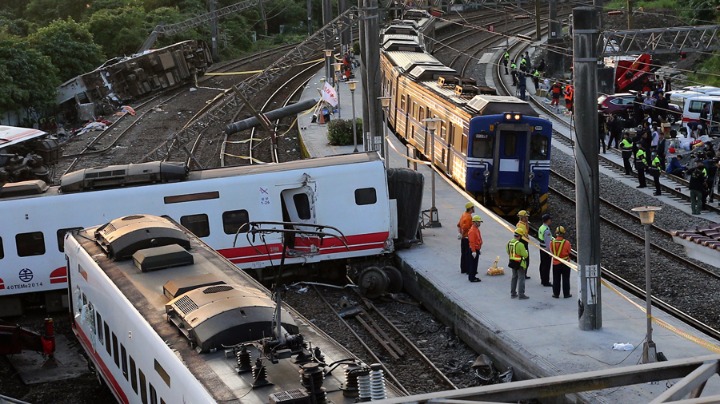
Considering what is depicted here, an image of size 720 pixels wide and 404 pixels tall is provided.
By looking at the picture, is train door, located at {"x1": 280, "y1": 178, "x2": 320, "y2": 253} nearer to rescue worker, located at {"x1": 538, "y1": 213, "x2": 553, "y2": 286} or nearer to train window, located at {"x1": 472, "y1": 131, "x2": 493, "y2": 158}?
rescue worker, located at {"x1": 538, "y1": 213, "x2": 553, "y2": 286}

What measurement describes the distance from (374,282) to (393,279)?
54 centimetres

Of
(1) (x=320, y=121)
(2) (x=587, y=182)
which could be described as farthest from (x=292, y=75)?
(2) (x=587, y=182)

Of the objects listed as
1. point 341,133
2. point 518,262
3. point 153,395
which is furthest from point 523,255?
point 341,133

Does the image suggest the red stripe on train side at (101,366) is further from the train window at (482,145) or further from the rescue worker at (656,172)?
the rescue worker at (656,172)

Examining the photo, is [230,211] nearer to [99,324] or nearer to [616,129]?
[99,324]

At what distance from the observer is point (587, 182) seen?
60.2 ft

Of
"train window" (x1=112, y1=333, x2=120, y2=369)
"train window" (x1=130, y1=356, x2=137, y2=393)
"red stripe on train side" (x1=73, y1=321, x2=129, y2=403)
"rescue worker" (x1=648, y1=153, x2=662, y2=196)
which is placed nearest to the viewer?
"train window" (x1=130, y1=356, x2=137, y2=393)

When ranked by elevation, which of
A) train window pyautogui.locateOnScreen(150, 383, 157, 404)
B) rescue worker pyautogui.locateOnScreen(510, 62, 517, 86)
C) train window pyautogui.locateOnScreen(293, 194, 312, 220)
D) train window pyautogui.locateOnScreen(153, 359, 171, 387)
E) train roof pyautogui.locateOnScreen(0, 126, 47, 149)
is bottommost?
rescue worker pyautogui.locateOnScreen(510, 62, 517, 86)

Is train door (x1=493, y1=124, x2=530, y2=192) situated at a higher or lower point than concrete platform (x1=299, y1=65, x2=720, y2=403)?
higher

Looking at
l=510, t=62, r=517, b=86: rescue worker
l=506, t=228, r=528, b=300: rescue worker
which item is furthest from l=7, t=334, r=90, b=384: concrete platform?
l=510, t=62, r=517, b=86: rescue worker

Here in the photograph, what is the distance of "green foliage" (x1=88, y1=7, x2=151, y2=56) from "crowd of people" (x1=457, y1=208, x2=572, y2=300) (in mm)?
41515

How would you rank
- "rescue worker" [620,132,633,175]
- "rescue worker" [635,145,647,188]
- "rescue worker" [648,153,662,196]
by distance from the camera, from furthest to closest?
"rescue worker" [620,132,633,175], "rescue worker" [635,145,647,188], "rescue worker" [648,153,662,196]

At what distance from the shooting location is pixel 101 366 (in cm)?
1616

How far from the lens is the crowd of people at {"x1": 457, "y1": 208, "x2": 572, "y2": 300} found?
1995 centimetres
